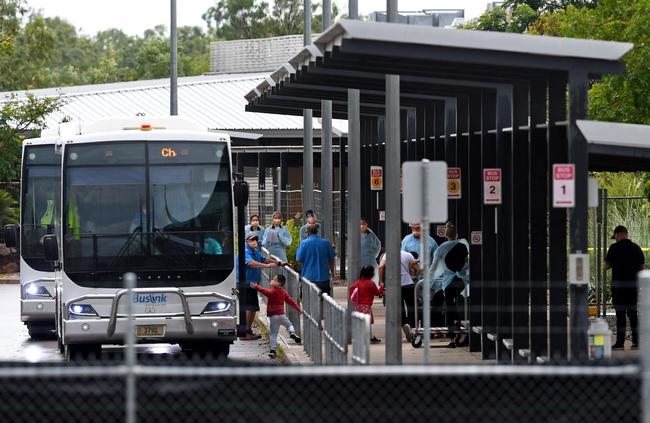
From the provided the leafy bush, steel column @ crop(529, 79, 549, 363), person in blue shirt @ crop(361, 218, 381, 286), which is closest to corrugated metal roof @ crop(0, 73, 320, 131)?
the leafy bush

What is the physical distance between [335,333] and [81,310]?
4.39 m

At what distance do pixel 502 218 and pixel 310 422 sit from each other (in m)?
9.37

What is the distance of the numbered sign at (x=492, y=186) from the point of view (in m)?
19.0

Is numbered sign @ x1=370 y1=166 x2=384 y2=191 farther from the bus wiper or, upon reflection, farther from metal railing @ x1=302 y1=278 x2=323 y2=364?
the bus wiper

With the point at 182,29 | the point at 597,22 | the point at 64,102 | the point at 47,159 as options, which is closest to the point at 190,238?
the point at 47,159

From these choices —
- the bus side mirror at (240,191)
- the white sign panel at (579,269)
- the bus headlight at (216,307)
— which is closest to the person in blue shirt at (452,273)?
the bus side mirror at (240,191)

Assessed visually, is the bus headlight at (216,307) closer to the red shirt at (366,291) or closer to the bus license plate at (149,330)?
the bus license plate at (149,330)

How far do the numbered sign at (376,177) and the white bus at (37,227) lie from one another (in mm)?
8515

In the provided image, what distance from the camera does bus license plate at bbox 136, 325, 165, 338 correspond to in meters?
19.1

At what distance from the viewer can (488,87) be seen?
66.9ft

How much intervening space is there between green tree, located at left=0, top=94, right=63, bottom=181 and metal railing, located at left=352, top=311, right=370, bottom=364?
34.0 metres

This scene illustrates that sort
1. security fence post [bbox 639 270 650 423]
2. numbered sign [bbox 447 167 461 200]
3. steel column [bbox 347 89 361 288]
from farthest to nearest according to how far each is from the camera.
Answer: steel column [bbox 347 89 361 288] < numbered sign [bbox 447 167 461 200] < security fence post [bbox 639 270 650 423]

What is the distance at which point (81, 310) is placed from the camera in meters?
19.2

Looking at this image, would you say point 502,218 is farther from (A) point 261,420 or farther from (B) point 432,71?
(A) point 261,420
